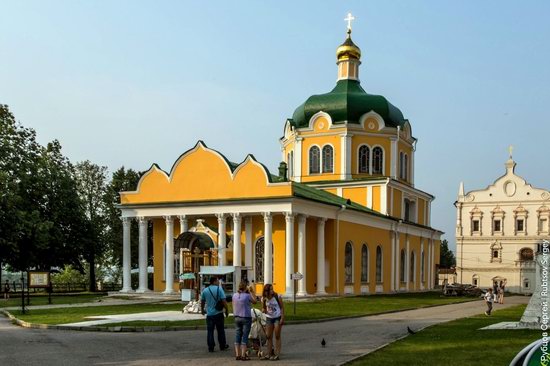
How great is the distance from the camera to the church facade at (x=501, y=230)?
7350 centimetres

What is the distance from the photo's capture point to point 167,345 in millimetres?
16750

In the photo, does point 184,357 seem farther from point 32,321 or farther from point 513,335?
point 32,321

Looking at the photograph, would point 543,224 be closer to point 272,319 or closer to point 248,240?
point 248,240

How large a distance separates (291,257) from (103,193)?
26759 mm

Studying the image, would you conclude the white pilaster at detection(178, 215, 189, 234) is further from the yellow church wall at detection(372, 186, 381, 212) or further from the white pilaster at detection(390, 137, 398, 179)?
the white pilaster at detection(390, 137, 398, 179)

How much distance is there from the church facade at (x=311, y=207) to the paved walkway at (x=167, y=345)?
1536 centimetres

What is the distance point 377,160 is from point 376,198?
3348mm

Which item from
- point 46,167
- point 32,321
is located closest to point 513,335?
point 32,321

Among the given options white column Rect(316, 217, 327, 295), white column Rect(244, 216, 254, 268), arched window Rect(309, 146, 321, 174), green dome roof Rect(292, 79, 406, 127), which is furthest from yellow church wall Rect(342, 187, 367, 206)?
white column Rect(244, 216, 254, 268)

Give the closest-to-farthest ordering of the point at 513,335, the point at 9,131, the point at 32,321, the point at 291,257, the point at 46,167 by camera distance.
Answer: the point at 513,335, the point at 32,321, the point at 291,257, the point at 9,131, the point at 46,167

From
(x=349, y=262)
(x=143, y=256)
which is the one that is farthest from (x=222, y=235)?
(x=349, y=262)

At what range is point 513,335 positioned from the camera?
18.2 metres

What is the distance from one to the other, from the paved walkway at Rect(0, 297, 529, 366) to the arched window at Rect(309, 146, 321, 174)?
2877cm

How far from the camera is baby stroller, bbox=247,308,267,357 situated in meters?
15.2
